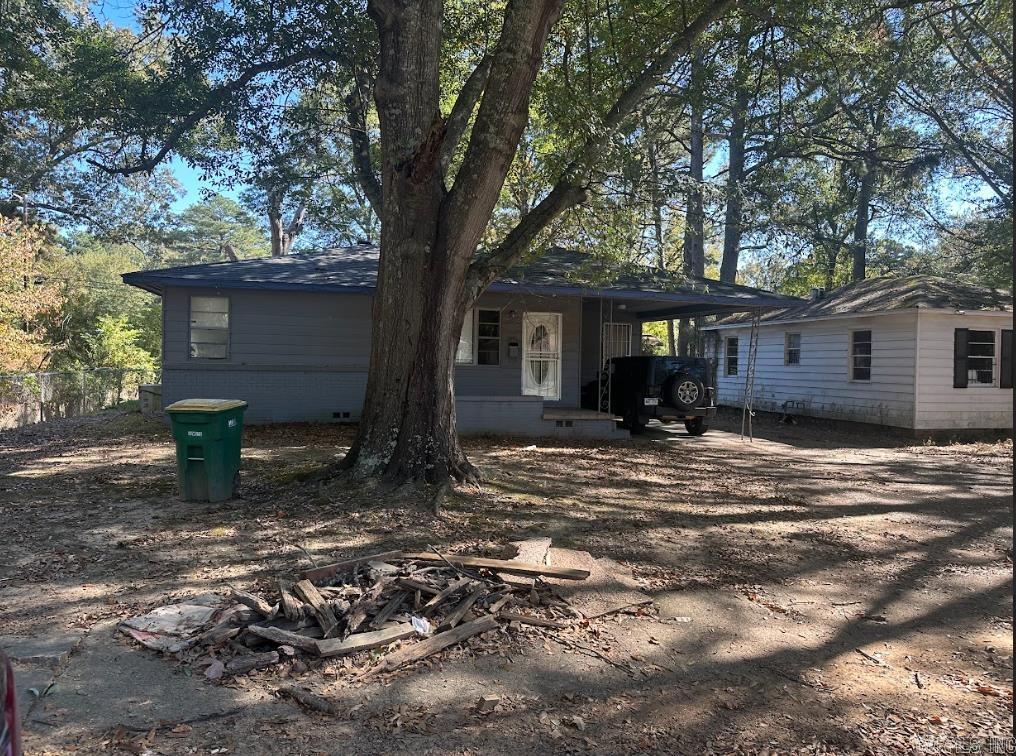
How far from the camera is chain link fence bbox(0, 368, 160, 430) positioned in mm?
14297

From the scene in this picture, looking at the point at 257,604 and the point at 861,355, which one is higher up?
the point at 861,355

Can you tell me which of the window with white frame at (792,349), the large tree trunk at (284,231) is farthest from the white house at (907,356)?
the large tree trunk at (284,231)

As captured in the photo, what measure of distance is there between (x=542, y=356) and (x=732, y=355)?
27.7ft

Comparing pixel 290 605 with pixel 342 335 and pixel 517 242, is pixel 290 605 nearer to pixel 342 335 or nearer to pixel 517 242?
pixel 517 242

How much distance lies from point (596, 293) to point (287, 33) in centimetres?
763

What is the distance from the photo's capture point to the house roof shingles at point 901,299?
13.8 meters

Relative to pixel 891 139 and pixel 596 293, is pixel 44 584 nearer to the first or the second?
pixel 596 293

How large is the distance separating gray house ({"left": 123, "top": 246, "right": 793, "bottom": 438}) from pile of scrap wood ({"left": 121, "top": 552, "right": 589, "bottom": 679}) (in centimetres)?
773

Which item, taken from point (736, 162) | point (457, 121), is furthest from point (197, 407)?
point (736, 162)

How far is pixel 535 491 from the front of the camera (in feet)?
25.4

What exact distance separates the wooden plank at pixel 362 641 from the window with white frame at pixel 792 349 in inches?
642

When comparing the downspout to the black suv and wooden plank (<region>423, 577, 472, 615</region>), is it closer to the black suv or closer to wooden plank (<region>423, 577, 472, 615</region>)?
the black suv

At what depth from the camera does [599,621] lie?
4148mm

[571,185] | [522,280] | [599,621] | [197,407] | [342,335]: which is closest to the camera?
[599,621]
